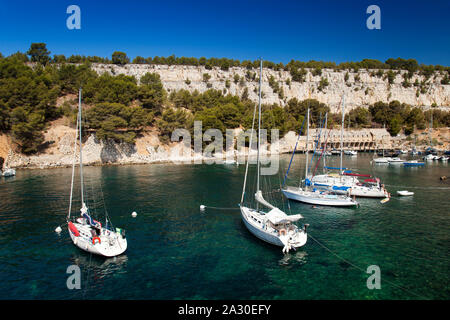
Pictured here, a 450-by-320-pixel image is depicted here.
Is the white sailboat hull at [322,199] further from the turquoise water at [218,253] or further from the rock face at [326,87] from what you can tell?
the rock face at [326,87]

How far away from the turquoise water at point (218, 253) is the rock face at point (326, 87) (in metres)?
101

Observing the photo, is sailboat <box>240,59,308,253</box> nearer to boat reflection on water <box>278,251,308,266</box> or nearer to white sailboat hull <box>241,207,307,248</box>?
white sailboat hull <box>241,207,307,248</box>

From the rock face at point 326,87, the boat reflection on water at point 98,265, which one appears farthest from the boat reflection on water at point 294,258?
the rock face at point 326,87

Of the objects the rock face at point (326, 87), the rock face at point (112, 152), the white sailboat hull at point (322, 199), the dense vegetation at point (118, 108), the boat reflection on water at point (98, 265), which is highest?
the rock face at point (326, 87)

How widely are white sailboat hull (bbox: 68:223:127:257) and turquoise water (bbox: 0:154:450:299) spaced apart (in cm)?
61

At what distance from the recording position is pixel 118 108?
243 feet

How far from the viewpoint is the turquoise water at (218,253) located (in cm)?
1825

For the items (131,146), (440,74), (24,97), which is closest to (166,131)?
(131,146)

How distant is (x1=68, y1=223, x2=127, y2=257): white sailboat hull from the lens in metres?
22.1

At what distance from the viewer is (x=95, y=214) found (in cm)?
3231

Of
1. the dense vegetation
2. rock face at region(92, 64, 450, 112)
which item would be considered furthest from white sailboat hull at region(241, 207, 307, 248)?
rock face at region(92, 64, 450, 112)
